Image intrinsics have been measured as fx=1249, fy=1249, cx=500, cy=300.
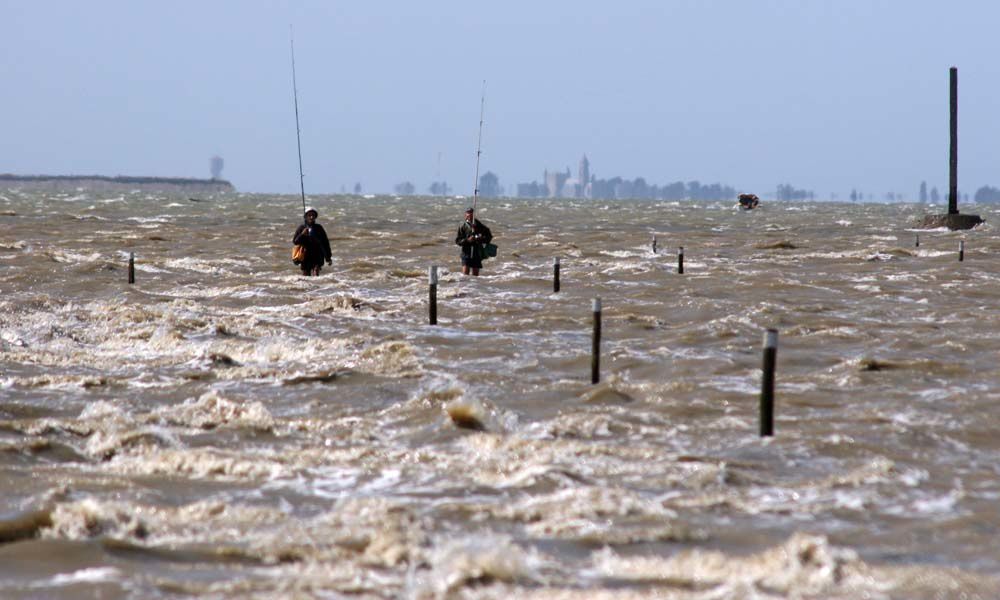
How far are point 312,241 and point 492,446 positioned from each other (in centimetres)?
1408

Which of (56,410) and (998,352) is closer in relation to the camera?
(56,410)

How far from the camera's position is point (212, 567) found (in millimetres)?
8062

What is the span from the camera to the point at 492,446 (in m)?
11.9

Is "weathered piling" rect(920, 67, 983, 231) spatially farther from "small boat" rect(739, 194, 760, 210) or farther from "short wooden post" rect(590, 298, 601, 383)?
"small boat" rect(739, 194, 760, 210)

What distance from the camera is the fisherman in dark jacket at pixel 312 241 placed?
24.4 m

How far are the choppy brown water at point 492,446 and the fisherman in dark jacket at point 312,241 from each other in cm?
77

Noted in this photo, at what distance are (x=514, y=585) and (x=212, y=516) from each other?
9.04 ft

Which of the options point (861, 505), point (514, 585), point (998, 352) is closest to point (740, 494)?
point (861, 505)

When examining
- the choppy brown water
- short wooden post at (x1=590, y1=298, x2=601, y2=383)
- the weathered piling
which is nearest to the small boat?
the weathered piling

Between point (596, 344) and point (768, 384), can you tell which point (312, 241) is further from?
point (768, 384)

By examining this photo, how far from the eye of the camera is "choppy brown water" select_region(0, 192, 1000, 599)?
8086mm

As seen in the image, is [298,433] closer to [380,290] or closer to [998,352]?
[998,352]

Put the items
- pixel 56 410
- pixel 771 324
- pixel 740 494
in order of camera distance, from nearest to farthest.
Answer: pixel 740 494
pixel 56 410
pixel 771 324

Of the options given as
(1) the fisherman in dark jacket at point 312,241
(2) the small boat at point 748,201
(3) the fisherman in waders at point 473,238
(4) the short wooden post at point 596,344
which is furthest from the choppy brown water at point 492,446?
(2) the small boat at point 748,201
